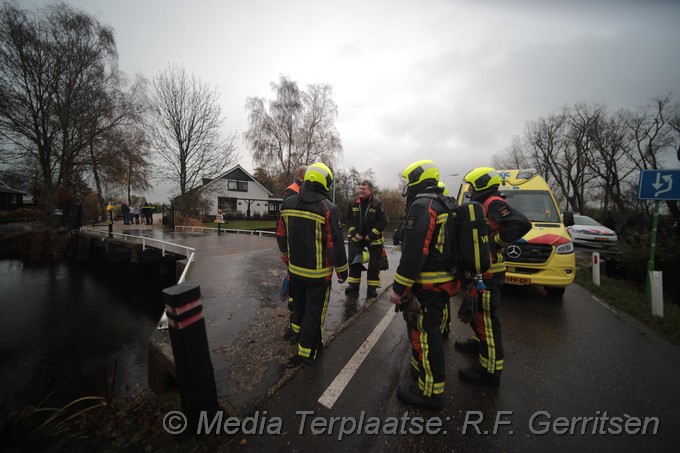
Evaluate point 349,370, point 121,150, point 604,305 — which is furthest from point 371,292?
point 121,150

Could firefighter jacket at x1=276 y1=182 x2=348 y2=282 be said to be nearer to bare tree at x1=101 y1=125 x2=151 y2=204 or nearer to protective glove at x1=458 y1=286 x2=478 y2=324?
protective glove at x1=458 y1=286 x2=478 y2=324

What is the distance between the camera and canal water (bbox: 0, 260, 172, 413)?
4.33 metres

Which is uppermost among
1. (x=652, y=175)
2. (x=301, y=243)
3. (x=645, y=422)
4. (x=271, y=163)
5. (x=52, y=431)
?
(x=271, y=163)

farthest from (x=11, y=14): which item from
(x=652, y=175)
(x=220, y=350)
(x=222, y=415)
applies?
(x=652, y=175)

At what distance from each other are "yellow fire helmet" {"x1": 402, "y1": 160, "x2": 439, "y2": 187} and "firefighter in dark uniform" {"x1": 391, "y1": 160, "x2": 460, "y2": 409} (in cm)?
21

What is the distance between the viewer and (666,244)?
6.84 meters

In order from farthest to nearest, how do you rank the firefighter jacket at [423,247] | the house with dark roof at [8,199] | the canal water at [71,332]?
the house with dark roof at [8,199] < the canal water at [71,332] < the firefighter jacket at [423,247]

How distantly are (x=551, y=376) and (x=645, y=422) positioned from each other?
25.9 inches

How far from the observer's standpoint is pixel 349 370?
8.74 ft

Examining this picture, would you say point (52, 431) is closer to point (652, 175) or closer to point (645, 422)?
point (645, 422)

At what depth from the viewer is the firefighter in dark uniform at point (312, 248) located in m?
2.69

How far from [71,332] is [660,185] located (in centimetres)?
1330

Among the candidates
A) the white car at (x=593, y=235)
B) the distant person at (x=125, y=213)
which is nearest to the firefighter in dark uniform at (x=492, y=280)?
the white car at (x=593, y=235)

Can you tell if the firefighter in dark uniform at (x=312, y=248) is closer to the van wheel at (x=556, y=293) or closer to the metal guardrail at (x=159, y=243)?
the van wheel at (x=556, y=293)
